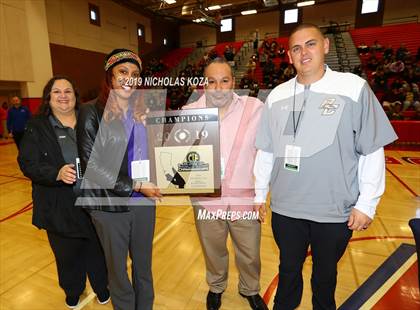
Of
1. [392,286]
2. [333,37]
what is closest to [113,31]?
[333,37]

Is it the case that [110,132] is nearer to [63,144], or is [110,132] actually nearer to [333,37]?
[63,144]

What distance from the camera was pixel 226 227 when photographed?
1.92 m

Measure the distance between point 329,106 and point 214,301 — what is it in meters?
1.55

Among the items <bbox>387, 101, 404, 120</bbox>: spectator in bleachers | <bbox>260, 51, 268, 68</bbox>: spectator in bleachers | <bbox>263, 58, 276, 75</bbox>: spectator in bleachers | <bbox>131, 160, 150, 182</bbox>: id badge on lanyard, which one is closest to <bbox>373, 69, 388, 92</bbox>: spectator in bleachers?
Result: <bbox>387, 101, 404, 120</bbox>: spectator in bleachers

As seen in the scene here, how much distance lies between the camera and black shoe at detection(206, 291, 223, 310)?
2020mm

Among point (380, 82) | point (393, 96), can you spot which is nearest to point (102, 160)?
point (393, 96)

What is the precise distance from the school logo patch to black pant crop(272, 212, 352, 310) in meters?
0.56

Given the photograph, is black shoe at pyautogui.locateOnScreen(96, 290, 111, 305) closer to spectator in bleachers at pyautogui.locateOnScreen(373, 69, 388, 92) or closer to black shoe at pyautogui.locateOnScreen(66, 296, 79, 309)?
black shoe at pyautogui.locateOnScreen(66, 296, 79, 309)

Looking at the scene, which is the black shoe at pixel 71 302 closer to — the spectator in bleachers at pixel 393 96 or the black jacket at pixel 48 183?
the black jacket at pixel 48 183

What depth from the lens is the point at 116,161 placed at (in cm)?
147

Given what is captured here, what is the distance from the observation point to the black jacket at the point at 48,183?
5.71 feet

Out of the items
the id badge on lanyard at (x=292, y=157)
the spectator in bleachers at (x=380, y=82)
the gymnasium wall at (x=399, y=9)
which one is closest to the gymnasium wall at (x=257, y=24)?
the gymnasium wall at (x=399, y=9)

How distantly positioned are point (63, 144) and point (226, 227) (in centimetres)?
119

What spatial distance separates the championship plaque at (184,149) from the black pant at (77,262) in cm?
77
